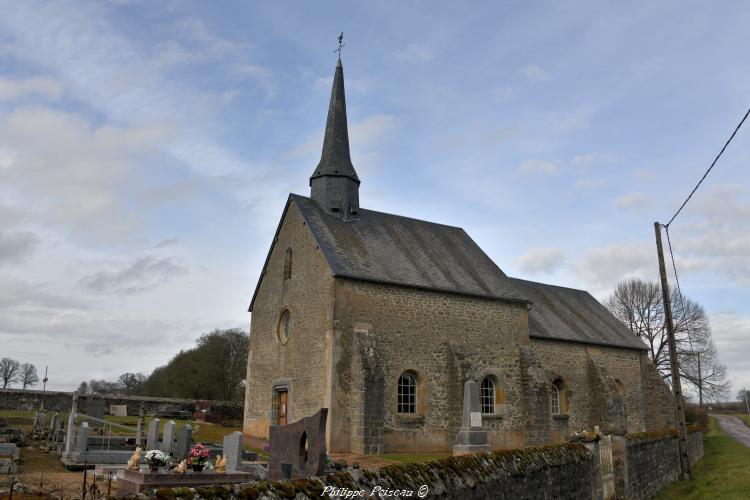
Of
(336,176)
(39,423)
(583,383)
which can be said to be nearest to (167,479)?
(39,423)

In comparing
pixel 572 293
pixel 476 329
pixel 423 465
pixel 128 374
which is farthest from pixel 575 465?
pixel 128 374

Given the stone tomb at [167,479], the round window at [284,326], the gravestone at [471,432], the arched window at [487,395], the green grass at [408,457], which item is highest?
the round window at [284,326]

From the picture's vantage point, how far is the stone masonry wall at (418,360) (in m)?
18.8

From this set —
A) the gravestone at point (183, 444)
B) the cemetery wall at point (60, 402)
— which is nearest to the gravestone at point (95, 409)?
the cemetery wall at point (60, 402)

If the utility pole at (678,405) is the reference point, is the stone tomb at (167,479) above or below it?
below

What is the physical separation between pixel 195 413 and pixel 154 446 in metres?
17.6

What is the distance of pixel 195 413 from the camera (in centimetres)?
3350

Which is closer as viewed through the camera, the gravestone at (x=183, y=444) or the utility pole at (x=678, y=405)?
the gravestone at (x=183, y=444)

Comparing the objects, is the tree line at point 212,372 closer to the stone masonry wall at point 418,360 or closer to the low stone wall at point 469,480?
the stone masonry wall at point 418,360

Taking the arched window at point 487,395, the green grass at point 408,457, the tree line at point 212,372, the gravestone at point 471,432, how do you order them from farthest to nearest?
the tree line at point 212,372 < the arched window at point 487,395 < the green grass at point 408,457 < the gravestone at point 471,432

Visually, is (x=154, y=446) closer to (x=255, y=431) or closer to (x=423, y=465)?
(x=255, y=431)

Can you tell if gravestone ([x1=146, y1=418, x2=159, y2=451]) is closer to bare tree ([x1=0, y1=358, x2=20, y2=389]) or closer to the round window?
the round window

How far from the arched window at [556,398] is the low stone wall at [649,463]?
694 cm

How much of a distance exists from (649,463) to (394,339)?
8.83 metres
